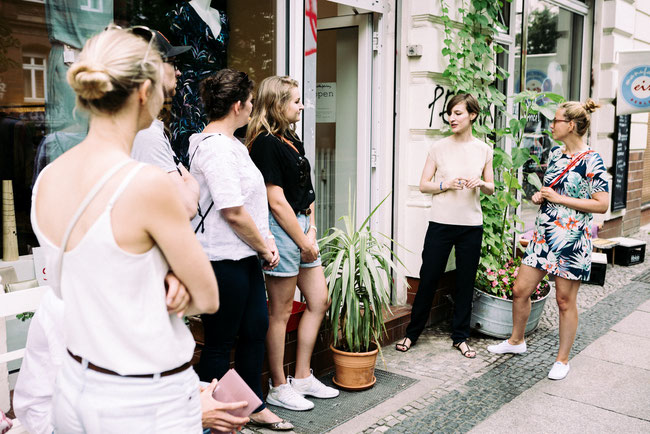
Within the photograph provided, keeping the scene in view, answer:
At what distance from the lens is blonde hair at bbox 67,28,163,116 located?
4.99 ft

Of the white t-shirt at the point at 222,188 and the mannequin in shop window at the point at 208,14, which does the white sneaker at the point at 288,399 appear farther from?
the mannequin in shop window at the point at 208,14

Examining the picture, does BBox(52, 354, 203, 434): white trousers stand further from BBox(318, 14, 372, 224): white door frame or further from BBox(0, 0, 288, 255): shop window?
BBox(318, 14, 372, 224): white door frame

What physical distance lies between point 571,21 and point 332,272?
675 cm

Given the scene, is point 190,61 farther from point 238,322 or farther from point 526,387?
point 526,387

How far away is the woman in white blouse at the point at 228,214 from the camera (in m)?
3.04

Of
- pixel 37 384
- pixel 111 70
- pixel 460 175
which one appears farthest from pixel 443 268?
pixel 111 70

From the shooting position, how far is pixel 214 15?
14.4 feet

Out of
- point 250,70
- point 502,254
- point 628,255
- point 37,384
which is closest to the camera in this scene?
point 37,384

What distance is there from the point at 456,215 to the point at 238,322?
7.83ft

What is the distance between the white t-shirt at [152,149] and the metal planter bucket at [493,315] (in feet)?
11.1

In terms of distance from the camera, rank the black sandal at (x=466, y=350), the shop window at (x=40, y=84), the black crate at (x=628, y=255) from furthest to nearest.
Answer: the black crate at (x=628, y=255), the black sandal at (x=466, y=350), the shop window at (x=40, y=84)

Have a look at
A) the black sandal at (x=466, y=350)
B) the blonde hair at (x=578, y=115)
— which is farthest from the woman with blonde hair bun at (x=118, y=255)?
the black sandal at (x=466, y=350)

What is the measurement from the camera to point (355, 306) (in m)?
4.10

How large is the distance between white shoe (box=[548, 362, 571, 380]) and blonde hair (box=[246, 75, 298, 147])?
2526 millimetres
